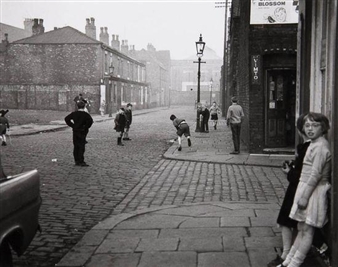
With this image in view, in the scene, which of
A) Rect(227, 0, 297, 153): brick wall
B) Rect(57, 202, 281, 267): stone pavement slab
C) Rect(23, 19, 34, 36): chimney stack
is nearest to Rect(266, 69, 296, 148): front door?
Rect(227, 0, 297, 153): brick wall

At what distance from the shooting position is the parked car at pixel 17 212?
11.6 ft

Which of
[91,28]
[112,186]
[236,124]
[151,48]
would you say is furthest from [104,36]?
[112,186]

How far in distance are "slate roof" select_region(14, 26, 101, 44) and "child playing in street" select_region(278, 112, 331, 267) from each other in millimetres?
44518

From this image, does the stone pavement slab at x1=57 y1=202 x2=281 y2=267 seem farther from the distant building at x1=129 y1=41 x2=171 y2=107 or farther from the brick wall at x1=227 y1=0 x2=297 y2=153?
the distant building at x1=129 y1=41 x2=171 y2=107

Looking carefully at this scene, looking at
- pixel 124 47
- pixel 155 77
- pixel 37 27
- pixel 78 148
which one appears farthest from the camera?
pixel 155 77

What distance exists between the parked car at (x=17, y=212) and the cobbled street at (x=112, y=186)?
97 cm

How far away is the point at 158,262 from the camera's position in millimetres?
4785

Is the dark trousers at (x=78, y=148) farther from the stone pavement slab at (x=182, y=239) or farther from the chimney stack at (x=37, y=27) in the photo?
the chimney stack at (x=37, y=27)

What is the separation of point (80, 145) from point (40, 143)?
6.81m

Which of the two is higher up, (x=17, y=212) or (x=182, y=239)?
(x=17, y=212)

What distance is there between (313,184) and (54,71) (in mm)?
46135

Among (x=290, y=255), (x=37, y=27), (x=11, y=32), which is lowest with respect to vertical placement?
(x=290, y=255)

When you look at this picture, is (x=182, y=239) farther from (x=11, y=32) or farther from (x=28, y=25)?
(x=28, y=25)

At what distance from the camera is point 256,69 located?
45.9ft
